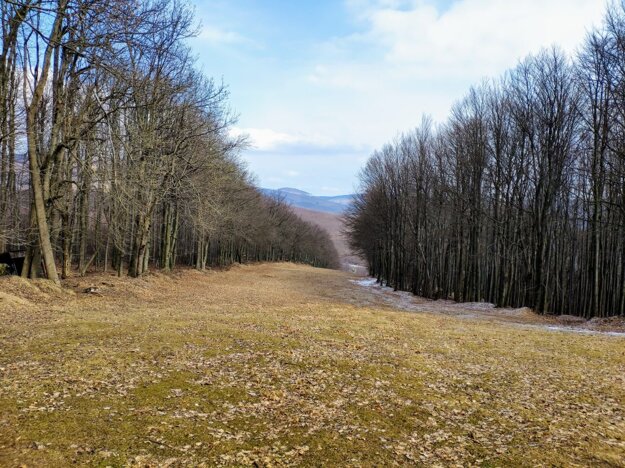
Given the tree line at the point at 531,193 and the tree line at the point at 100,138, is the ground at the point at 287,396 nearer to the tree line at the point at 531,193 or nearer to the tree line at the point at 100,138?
the tree line at the point at 100,138

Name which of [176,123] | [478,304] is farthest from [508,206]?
[176,123]

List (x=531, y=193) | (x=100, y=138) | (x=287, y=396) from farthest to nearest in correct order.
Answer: (x=531, y=193), (x=100, y=138), (x=287, y=396)

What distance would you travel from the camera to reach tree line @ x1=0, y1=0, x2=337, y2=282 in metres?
9.20

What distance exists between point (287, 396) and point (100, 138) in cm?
1155

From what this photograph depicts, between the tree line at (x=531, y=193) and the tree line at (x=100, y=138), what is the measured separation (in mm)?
15459

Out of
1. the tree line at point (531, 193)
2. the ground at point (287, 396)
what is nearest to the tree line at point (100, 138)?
the ground at point (287, 396)

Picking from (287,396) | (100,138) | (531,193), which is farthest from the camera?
(531,193)

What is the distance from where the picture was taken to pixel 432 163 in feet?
107

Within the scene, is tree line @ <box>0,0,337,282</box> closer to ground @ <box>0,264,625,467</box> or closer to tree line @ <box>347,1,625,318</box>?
ground @ <box>0,264,625,467</box>

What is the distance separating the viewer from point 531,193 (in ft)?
86.3

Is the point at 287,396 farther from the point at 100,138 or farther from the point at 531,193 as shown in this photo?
the point at 531,193

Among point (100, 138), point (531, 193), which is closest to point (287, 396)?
point (100, 138)

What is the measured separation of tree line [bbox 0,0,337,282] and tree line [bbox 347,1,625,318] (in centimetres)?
1546

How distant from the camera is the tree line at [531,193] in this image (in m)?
20.8
